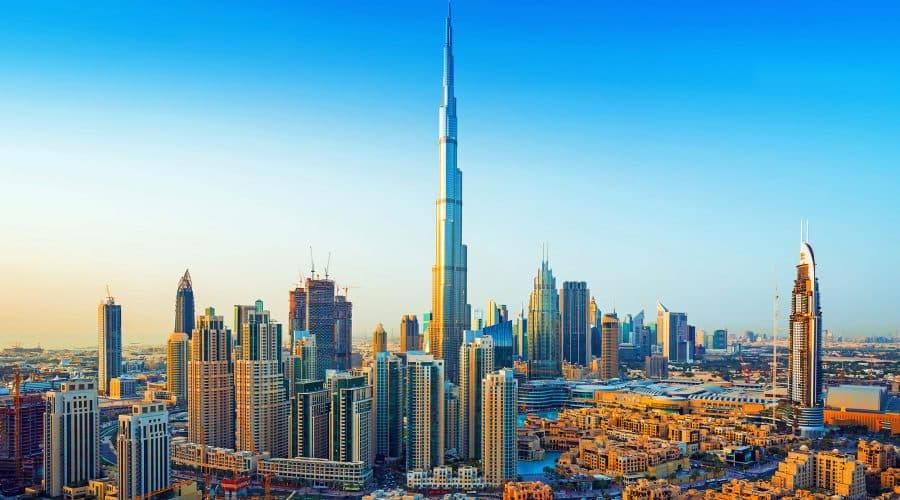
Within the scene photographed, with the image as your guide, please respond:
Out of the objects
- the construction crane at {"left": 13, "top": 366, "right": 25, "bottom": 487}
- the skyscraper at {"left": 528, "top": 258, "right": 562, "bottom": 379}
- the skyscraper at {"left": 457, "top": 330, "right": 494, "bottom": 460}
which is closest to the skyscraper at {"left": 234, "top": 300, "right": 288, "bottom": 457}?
the skyscraper at {"left": 457, "top": 330, "right": 494, "bottom": 460}

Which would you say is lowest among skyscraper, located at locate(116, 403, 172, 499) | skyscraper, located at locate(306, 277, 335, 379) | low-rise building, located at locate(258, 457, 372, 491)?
low-rise building, located at locate(258, 457, 372, 491)

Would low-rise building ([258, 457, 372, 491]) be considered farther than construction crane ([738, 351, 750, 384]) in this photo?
No

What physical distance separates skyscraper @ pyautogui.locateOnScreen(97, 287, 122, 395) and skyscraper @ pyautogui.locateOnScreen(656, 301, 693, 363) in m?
25.3

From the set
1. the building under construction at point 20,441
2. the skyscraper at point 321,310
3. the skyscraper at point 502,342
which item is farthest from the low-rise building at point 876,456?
the skyscraper at point 321,310

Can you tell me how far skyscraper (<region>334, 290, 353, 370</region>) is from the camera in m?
24.0

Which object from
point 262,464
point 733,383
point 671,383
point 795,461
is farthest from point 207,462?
point 733,383

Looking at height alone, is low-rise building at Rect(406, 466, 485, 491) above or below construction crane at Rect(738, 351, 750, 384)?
above

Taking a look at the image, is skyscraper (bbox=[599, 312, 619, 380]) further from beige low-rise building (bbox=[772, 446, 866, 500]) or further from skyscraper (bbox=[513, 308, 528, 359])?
beige low-rise building (bbox=[772, 446, 866, 500])

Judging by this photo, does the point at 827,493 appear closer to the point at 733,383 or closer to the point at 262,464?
the point at 262,464

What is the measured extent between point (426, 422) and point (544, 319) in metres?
20.6

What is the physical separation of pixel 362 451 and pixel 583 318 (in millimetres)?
22759

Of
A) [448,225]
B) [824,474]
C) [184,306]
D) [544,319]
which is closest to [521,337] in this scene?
[544,319]

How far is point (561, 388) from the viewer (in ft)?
78.4

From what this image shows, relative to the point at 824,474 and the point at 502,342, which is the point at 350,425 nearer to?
the point at 824,474
